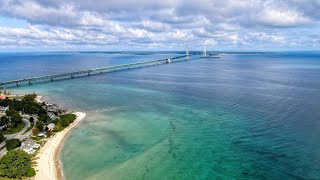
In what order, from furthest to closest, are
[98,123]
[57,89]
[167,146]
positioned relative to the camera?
[57,89], [98,123], [167,146]

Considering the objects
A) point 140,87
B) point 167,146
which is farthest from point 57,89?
point 167,146

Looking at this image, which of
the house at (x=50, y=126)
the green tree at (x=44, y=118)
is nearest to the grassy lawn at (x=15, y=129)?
the green tree at (x=44, y=118)

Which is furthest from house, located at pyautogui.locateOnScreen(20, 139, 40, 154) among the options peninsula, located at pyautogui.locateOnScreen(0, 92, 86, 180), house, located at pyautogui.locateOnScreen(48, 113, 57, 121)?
house, located at pyautogui.locateOnScreen(48, 113, 57, 121)

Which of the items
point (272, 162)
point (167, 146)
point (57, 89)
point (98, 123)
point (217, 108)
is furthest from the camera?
point (57, 89)

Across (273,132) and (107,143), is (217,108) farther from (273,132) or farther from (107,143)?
(107,143)

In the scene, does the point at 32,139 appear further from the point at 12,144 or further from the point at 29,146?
the point at 12,144

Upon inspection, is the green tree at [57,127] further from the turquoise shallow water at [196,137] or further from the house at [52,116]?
the house at [52,116]
